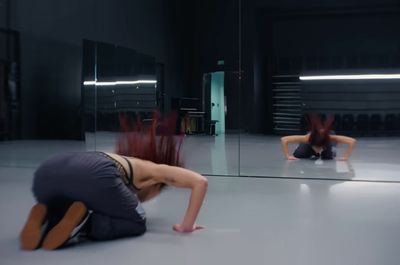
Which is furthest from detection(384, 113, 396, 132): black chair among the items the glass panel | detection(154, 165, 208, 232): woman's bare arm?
detection(154, 165, 208, 232): woman's bare arm

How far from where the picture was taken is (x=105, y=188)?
2.17 meters

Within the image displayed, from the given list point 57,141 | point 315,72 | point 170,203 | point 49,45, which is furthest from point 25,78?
point 170,203

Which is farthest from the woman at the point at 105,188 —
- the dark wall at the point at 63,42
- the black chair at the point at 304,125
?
the black chair at the point at 304,125

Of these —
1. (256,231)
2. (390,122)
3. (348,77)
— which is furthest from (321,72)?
(256,231)

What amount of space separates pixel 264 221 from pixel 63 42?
866 cm

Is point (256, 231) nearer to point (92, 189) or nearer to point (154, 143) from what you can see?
point (154, 143)

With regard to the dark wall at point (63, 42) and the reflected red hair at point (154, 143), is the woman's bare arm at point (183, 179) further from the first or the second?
the dark wall at point (63, 42)

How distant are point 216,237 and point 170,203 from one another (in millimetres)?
1085

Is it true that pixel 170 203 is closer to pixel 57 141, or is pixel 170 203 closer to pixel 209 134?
pixel 209 134

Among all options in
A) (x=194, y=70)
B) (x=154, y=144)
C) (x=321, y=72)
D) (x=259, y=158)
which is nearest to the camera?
(x=154, y=144)

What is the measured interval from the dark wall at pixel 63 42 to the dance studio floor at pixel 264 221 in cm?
440

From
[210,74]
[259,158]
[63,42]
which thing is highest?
[63,42]

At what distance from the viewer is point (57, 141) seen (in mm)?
10438

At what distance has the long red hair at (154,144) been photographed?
2.45 m
